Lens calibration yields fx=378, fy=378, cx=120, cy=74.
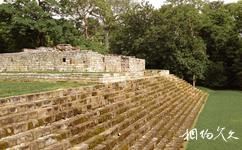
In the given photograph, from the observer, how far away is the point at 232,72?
1276 inches

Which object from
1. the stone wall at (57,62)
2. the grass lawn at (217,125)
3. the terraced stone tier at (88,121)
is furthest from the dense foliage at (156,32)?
the terraced stone tier at (88,121)

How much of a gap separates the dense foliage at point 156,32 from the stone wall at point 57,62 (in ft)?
32.0

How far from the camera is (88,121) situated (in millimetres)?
6258

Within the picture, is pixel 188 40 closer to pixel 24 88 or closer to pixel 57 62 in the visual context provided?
pixel 57 62

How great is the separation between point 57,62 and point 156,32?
15194mm

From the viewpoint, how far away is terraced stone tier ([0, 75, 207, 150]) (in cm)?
480

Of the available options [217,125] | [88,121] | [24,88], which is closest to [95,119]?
[88,121]

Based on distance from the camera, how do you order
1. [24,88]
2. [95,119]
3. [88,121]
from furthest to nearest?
[24,88], [95,119], [88,121]

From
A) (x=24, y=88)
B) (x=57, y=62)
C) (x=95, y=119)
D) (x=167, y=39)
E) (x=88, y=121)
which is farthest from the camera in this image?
(x=167, y=39)

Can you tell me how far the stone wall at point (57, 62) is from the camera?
15.5 m

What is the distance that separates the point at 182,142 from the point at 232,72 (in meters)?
25.0

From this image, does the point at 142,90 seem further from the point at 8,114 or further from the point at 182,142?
the point at 8,114

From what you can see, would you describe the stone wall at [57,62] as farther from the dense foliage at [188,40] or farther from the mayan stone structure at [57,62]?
the dense foliage at [188,40]

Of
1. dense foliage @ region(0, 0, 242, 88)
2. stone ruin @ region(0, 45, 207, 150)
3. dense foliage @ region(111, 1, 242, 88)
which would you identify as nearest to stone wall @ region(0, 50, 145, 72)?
stone ruin @ region(0, 45, 207, 150)
